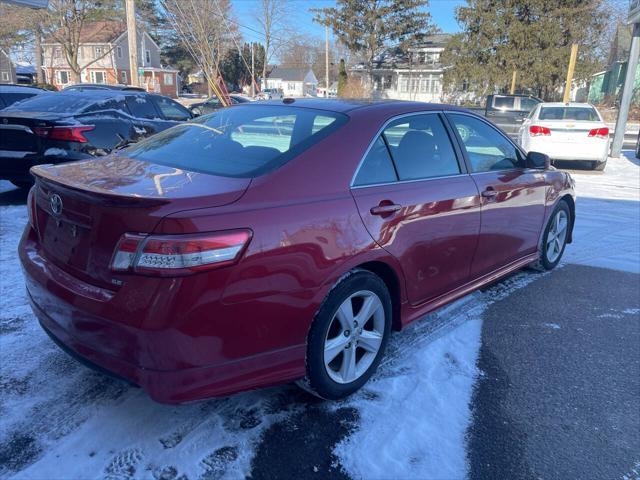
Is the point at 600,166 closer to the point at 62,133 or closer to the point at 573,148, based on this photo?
the point at 573,148

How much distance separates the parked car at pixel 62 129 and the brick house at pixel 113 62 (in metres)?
41.3

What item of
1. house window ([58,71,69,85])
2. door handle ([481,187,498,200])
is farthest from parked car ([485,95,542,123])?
house window ([58,71,69,85])

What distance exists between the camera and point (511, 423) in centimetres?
271

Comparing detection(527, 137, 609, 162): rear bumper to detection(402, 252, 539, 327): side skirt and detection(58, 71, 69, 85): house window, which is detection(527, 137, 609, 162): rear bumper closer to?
detection(402, 252, 539, 327): side skirt

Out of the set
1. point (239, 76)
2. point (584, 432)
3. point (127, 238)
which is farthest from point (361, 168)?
point (239, 76)

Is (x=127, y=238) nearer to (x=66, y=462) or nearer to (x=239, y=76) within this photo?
(x=66, y=462)

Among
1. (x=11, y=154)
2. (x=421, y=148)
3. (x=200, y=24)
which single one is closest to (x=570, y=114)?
(x=421, y=148)

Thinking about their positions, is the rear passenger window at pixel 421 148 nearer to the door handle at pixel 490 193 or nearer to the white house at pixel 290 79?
the door handle at pixel 490 193

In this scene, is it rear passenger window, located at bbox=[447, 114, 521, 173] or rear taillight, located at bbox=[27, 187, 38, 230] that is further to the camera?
rear passenger window, located at bbox=[447, 114, 521, 173]

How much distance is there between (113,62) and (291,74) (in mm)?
41207

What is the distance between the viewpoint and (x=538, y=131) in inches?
440

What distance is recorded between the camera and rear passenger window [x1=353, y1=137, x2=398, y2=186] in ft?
9.06

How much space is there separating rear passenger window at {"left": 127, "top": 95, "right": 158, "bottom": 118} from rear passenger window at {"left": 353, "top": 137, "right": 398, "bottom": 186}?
5.63 metres

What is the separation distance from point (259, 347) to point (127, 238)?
2.44 ft
